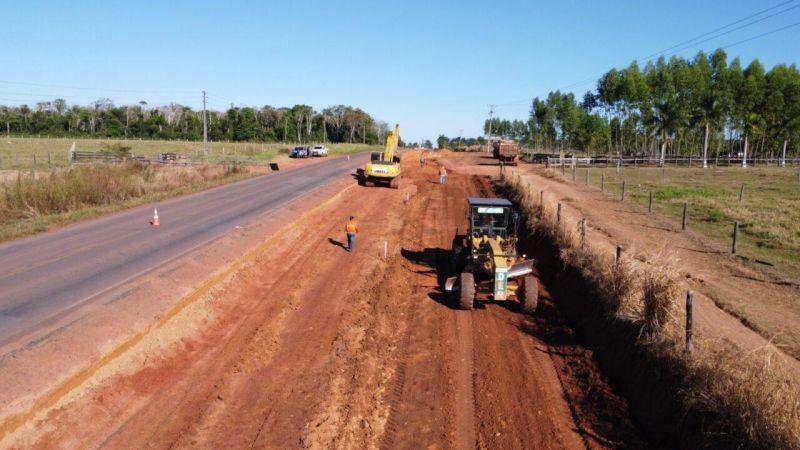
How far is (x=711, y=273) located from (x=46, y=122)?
150 meters

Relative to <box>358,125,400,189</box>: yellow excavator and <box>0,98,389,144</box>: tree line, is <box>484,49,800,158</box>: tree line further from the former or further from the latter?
<box>0,98,389,144</box>: tree line

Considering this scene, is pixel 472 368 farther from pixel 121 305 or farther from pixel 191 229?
pixel 191 229

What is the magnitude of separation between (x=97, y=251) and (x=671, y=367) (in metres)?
17.9

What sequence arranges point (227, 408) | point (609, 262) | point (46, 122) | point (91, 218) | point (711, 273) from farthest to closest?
1. point (46, 122)
2. point (91, 218)
3. point (711, 273)
4. point (609, 262)
5. point (227, 408)

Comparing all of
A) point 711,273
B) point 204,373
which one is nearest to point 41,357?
point 204,373

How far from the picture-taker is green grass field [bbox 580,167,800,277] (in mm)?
22016

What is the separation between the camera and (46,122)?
135m

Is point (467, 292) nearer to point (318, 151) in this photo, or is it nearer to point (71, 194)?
point (71, 194)

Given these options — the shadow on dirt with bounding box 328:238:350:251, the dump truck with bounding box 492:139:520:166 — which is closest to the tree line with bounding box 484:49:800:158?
the dump truck with bounding box 492:139:520:166

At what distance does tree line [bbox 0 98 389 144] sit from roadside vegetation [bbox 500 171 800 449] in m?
128

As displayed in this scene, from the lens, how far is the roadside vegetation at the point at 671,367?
7.57 meters

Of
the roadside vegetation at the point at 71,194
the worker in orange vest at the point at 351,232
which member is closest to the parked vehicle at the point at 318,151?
the roadside vegetation at the point at 71,194

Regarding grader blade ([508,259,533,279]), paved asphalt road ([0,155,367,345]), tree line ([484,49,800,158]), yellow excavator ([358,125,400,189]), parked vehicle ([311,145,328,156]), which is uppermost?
tree line ([484,49,800,158])

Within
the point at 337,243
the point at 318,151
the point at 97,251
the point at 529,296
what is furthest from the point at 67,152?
the point at 529,296
